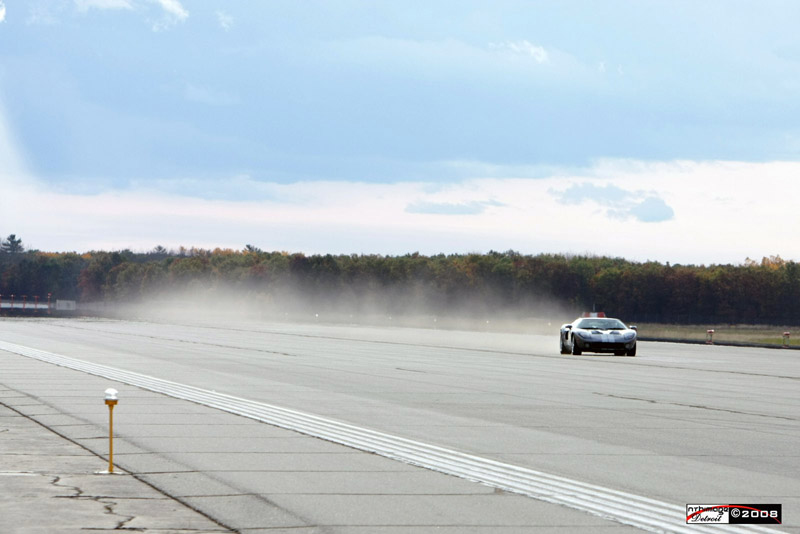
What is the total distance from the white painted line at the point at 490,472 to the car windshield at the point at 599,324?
20.6 meters

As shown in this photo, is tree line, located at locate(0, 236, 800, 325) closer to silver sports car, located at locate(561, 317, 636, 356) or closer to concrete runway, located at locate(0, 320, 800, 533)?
silver sports car, located at locate(561, 317, 636, 356)

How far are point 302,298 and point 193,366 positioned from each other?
167 metres

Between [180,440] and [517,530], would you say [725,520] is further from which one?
[180,440]

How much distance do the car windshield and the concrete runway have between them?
7.74 meters

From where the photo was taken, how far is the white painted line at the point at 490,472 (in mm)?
8125

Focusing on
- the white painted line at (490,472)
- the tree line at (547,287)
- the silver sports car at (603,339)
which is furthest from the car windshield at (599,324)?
the tree line at (547,287)

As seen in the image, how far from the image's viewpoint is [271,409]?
1622cm

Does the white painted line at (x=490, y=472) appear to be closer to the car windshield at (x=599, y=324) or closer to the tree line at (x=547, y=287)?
the car windshield at (x=599, y=324)

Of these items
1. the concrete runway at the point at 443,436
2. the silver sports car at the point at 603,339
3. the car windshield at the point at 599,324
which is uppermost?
the car windshield at the point at 599,324

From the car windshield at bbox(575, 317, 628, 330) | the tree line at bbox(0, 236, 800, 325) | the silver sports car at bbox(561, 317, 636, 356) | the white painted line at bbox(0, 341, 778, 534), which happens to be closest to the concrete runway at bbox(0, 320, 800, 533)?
the white painted line at bbox(0, 341, 778, 534)

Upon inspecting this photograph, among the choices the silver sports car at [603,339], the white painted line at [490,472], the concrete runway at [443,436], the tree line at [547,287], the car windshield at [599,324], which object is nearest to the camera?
the white painted line at [490,472]

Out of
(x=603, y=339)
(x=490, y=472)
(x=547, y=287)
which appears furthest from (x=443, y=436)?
(x=547, y=287)

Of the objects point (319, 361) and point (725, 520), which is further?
point (319, 361)

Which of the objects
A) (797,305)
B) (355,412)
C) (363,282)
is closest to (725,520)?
(355,412)
